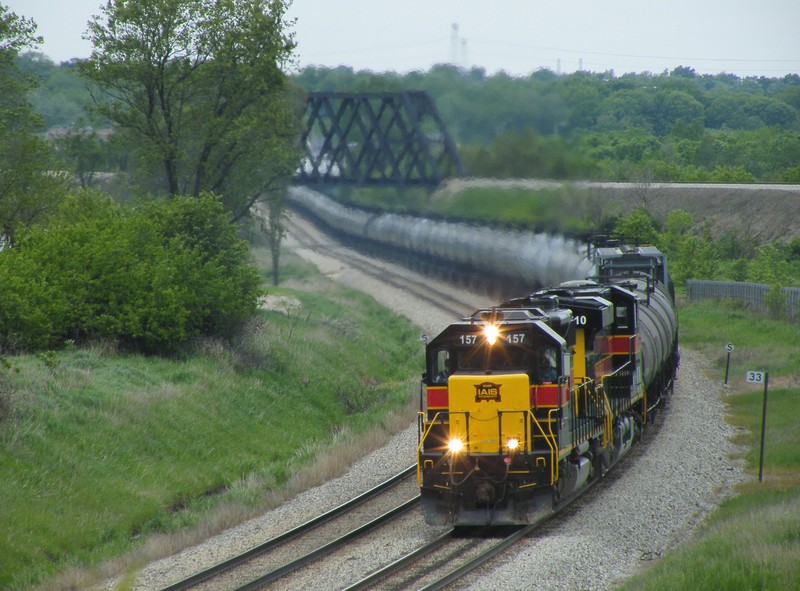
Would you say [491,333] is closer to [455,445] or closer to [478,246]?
[455,445]

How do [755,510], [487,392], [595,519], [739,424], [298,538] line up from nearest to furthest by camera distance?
1. [487,392]
2. [755,510]
3. [595,519]
4. [298,538]
5. [739,424]

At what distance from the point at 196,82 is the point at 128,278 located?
49.8 ft

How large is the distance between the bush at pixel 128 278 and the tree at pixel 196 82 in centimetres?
758

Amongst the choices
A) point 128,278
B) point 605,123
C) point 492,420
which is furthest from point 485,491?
point 605,123

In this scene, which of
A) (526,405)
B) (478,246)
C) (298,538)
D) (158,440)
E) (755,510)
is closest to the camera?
(526,405)

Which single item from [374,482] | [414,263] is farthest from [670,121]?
[374,482]

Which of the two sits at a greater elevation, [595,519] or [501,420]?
[501,420]

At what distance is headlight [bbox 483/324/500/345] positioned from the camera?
15.3 metres

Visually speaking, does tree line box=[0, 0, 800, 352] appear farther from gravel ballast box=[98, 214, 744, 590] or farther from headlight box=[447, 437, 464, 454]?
headlight box=[447, 437, 464, 454]

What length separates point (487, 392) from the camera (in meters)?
15.1

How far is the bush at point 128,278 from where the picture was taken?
2492cm

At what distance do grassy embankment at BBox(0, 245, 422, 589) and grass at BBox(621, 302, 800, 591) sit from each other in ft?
25.0

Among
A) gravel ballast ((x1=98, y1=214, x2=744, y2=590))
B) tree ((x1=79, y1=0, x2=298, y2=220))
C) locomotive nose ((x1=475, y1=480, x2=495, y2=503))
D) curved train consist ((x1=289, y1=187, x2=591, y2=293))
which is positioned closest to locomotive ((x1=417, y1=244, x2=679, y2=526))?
locomotive nose ((x1=475, y1=480, x2=495, y2=503))

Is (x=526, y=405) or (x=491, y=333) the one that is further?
(x=491, y=333)
